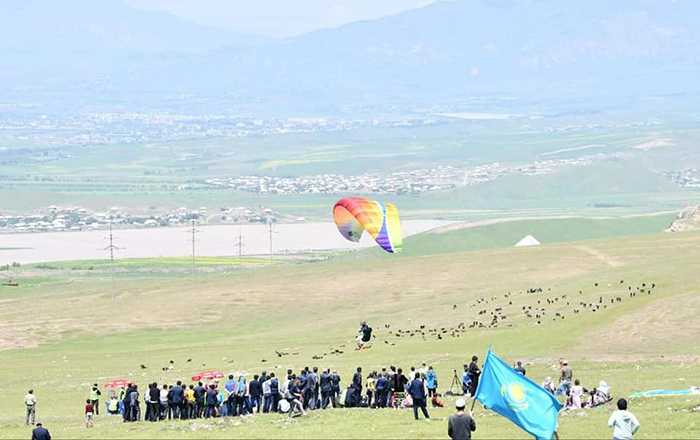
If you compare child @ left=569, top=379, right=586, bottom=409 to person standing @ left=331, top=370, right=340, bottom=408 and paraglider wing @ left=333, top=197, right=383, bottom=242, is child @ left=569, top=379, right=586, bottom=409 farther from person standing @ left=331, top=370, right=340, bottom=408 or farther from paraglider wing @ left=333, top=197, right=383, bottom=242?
paraglider wing @ left=333, top=197, right=383, bottom=242

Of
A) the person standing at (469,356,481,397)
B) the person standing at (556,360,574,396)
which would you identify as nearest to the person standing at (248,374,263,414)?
the person standing at (469,356,481,397)

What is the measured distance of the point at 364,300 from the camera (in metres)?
89.4

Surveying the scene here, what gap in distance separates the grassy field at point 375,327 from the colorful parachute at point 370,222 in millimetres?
4716

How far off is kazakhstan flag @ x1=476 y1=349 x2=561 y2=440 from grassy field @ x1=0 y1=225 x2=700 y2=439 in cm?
499

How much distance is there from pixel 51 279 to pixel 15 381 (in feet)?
233

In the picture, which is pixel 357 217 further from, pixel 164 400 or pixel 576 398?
pixel 576 398

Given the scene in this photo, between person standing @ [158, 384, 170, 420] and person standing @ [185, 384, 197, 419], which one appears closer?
person standing @ [185, 384, 197, 419]

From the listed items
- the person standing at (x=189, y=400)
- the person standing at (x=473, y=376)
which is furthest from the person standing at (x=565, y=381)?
the person standing at (x=189, y=400)

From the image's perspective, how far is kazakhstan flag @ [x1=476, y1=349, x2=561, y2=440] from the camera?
30.2 meters

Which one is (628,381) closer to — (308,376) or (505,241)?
(308,376)

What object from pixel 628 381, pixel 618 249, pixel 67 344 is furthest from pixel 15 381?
pixel 618 249

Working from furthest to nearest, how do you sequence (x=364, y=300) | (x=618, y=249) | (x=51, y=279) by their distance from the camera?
(x=51, y=279)
(x=618, y=249)
(x=364, y=300)

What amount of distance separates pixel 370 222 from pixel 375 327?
27.4 feet

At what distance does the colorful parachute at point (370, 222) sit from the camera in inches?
2699
